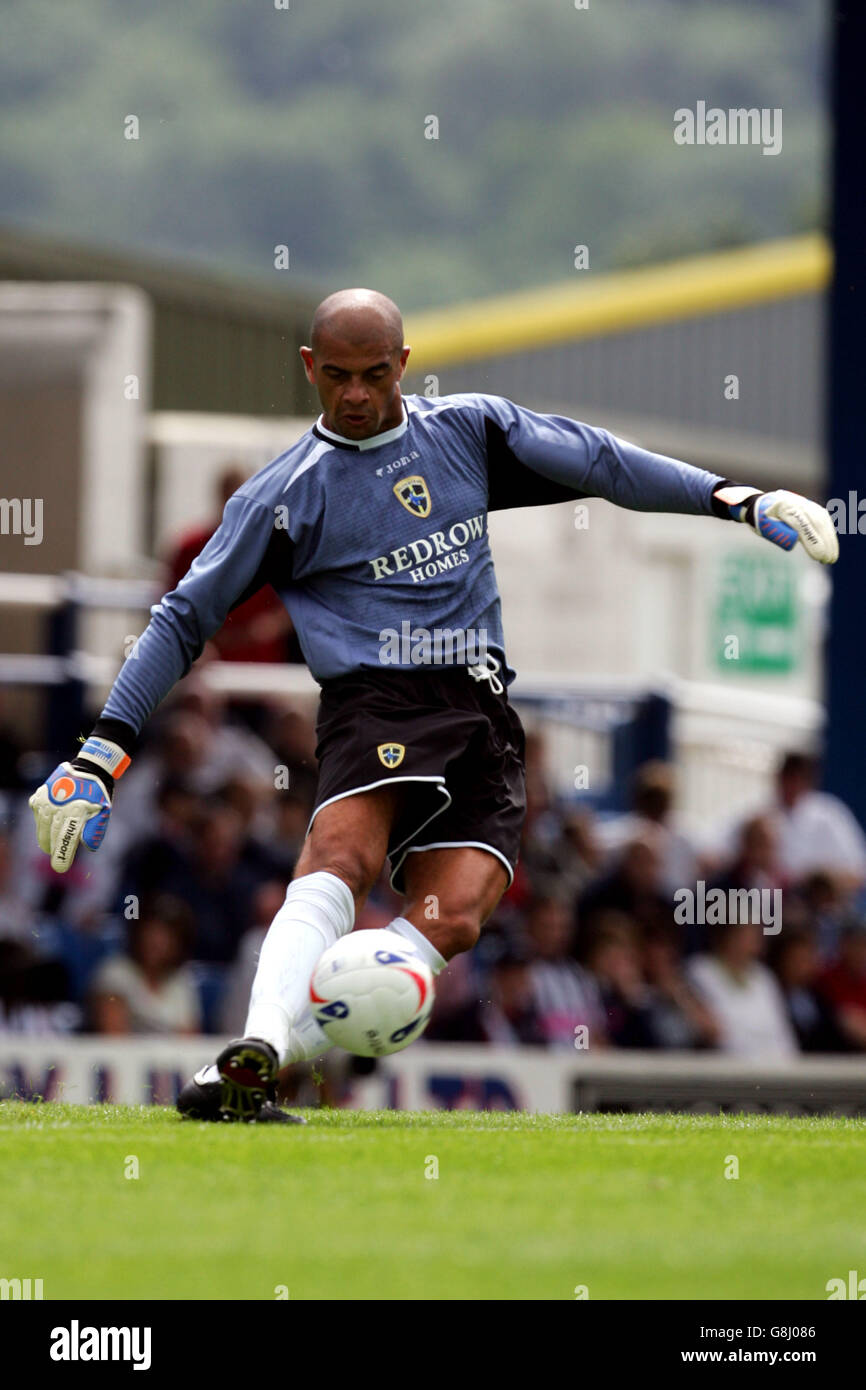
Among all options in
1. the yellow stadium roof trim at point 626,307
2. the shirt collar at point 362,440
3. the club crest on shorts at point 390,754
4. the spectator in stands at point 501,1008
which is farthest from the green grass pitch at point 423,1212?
the yellow stadium roof trim at point 626,307

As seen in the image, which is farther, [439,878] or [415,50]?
[415,50]

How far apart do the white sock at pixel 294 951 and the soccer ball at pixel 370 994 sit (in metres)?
0.11

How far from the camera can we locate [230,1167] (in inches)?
186

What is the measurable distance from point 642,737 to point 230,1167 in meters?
9.21

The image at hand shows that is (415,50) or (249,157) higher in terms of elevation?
(415,50)

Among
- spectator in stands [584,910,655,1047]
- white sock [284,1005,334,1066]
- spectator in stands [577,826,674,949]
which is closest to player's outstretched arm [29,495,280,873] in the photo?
white sock [284,1005,334,1066]

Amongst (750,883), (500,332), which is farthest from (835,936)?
(500,332)

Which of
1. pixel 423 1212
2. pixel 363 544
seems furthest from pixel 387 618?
pixel 423 1212

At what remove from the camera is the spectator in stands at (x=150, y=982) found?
10.1 m

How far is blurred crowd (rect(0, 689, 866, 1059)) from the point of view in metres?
10.3

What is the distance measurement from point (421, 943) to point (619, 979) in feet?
17.8

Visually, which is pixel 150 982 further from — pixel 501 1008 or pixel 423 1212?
pixel 423 1212
